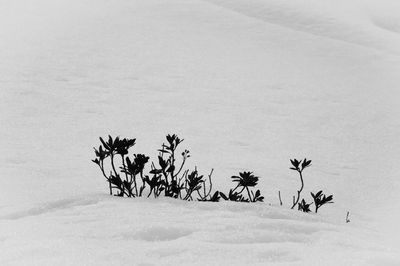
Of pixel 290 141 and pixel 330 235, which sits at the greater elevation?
pixel 290 141

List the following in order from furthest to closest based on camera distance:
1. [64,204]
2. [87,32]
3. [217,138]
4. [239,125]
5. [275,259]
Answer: [87,32]
[239,125]
[217,138]
[64,204]
[275,259]

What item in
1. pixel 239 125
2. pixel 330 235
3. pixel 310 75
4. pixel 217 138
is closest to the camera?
pixel 330 235

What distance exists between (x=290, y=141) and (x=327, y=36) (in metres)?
5.53

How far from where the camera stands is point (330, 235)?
2754 mm

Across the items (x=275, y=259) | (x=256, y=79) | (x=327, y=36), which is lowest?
(x=275, y=259)

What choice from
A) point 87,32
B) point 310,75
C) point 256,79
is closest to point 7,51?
point 87,32

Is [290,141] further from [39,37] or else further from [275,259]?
[39,37]

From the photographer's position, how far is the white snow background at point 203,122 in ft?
8.32

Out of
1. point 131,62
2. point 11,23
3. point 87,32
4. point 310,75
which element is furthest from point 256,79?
point 11,23

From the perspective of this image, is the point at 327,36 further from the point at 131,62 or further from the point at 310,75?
the point at 131,62

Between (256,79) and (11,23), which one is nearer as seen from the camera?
(256,79)

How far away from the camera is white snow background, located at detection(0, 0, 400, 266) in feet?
8.32

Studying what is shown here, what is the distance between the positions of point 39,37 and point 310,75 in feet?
13.3

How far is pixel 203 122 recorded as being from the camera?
5.58 m
